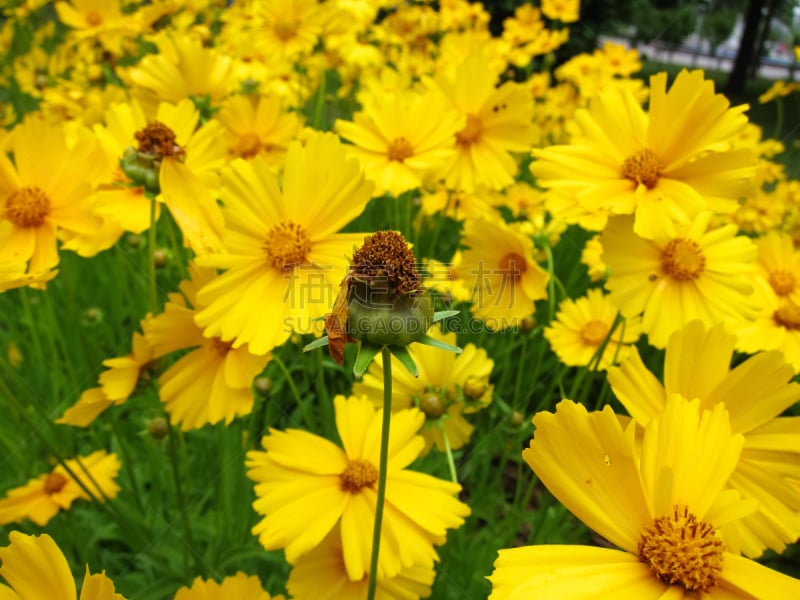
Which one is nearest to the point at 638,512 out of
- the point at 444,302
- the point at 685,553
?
the point at 685,553

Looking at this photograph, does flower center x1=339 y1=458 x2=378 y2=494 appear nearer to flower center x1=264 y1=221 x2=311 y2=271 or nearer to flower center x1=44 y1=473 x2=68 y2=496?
flower center x1=264 y1=221 x2=311 y2=271

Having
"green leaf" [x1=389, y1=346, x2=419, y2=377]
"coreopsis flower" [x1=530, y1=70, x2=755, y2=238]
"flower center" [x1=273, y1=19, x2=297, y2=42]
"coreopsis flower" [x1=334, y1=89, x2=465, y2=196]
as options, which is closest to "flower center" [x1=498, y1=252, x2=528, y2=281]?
"coreopsis flower" [x1=334, y1=89, x2=465, y2=196]

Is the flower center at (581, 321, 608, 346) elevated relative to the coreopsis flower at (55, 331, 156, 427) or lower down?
lower down

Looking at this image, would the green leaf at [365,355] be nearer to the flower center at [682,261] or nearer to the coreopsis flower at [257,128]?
the flower center at [682,261]

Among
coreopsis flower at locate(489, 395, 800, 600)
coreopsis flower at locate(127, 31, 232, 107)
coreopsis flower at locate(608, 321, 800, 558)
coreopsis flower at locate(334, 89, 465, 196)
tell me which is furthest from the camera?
coreopsis flower at locate(127, 31, 232, 107)

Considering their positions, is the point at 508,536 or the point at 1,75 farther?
the point at 1,75

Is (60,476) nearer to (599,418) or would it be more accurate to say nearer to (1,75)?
(599,418)

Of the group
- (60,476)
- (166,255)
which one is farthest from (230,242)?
(166,255)
